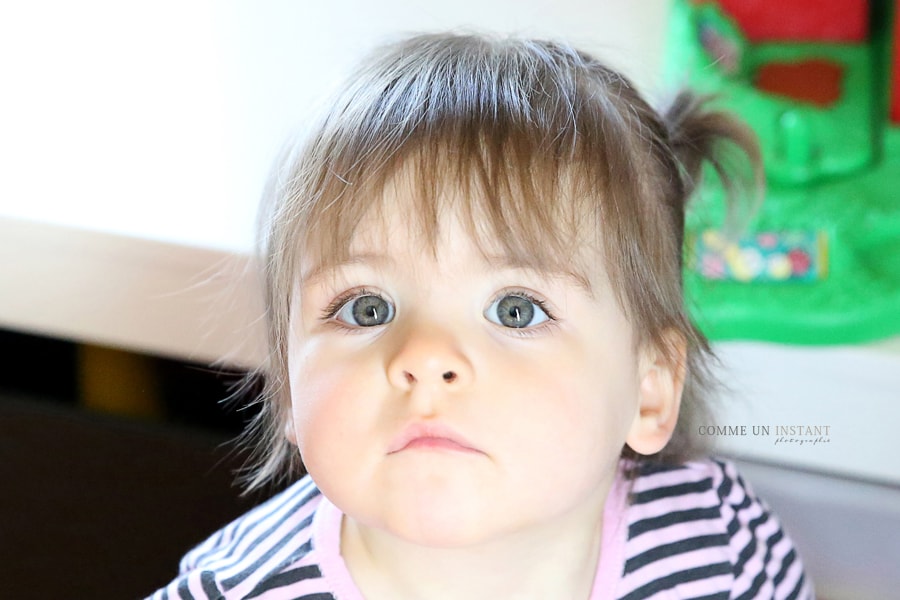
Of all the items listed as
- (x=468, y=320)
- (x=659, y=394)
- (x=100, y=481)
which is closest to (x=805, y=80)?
(x=659, y=394)

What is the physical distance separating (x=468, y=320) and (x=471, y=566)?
0.60 feet

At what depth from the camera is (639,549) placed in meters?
0.78

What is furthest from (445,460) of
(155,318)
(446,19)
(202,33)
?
(202,33)

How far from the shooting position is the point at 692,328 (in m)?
0.75

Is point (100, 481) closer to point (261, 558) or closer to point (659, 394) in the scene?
point (261, 558)

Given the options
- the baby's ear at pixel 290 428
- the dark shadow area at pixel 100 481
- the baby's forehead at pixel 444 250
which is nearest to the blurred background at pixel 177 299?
the dark shadow area at pixel 100 481

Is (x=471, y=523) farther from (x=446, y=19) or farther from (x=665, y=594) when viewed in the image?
(x=446, y=19)

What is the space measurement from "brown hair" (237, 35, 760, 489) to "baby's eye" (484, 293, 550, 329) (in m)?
0.03

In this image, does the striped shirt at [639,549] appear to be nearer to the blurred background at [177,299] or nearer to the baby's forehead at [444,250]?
the blurred background at [177,299]

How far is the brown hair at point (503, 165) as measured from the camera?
615 mm

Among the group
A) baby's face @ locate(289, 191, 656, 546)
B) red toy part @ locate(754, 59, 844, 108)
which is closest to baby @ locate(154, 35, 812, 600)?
baby's face @ locate(289, 191, 656, 546)

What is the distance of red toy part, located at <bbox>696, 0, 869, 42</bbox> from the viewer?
0.98 meters

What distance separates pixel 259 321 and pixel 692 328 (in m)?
0.33

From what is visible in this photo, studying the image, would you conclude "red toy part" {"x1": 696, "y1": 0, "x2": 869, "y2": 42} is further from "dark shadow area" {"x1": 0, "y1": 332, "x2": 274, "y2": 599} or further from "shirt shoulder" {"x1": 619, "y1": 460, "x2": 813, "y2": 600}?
"dark shadow area" {"x1": 0, "y1": 332, "x2": 274, "y2": 599}
